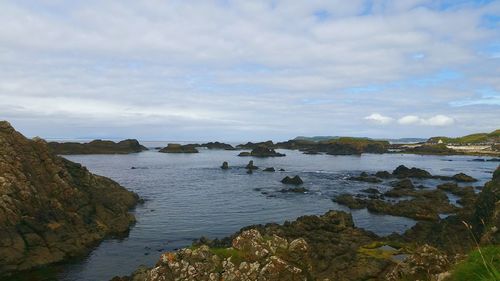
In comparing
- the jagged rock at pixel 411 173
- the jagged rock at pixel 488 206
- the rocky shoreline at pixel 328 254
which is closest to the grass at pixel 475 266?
the rocky shoreline at pixel 328 254

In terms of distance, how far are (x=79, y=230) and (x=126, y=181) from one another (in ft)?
158

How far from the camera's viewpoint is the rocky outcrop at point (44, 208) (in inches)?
1254

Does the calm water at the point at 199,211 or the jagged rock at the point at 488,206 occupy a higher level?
the jagged rock at the point at 488,206

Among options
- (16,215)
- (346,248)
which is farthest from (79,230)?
(346,248)

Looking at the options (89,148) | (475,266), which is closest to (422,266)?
(475,266)

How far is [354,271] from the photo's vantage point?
22453 millimetres

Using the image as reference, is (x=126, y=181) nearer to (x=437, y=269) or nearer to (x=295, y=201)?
(x=295, y=201)

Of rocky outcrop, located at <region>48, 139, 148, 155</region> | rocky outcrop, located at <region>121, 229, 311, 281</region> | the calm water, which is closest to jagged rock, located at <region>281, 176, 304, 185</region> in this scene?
the calm water

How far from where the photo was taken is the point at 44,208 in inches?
1487

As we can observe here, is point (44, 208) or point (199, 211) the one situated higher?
point (44, 208)

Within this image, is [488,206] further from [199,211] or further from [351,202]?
[199,211]

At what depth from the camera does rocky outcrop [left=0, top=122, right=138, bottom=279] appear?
31844mm

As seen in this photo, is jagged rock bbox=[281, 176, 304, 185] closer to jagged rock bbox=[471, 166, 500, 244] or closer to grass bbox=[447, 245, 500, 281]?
jagged rock bbox=[471, 166, 500, 244]

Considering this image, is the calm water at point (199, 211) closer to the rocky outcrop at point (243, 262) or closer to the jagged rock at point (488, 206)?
the jagged rock at point (488, 206)
